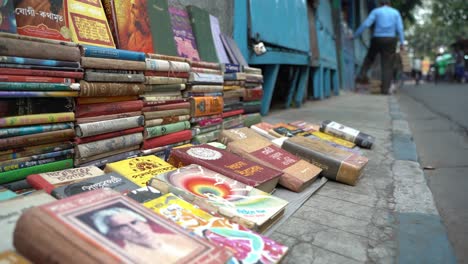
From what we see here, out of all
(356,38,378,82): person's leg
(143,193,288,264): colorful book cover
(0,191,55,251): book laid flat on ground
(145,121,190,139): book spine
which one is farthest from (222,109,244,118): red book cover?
(356,38,378,82): person's leg

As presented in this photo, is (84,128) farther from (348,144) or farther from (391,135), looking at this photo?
(391,135)

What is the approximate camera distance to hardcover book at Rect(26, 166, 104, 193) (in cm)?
133

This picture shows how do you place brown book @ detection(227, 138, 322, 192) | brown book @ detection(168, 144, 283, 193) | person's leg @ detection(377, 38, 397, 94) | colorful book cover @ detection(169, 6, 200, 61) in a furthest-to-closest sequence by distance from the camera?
person's leg @ detection(377, 38, 397, 94) → colorful book cover @ detection(169, 6, 200, 61) → brown book @ detection(227, 138, 322, 192) → brown book @ detection(168, 144, 283, 193)

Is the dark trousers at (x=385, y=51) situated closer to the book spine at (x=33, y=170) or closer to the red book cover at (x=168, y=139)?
the red book cover at (x=168, y=139)

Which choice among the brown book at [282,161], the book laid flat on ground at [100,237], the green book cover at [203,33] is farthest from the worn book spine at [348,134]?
the book laid flat on ground at [100,237]

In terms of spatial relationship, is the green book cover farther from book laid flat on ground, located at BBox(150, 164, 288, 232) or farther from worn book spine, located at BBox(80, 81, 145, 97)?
book laid flat on ground, located at BBox(150, 164, 288, 232)

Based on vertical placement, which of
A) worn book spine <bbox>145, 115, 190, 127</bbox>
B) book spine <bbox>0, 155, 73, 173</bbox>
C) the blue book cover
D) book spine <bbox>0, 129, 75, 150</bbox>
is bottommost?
book spine <bbox>0, 155, 73, 173</bbox>

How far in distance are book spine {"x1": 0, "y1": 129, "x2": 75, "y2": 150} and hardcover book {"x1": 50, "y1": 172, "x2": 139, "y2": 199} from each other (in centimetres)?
27

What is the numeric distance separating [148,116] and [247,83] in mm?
1400

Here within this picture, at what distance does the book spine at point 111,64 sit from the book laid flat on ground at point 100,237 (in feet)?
2.69

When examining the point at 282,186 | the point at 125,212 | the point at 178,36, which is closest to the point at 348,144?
the point at 282,186

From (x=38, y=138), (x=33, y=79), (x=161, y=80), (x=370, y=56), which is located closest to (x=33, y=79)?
(x=33, y=79)

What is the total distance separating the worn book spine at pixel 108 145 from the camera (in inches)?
65.1

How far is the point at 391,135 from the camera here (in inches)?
147
